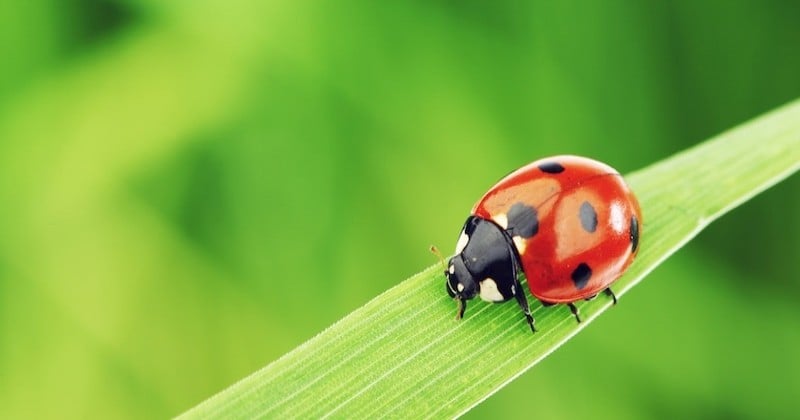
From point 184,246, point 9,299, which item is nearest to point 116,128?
point 184,246

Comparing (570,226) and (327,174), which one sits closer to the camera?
(570,226)

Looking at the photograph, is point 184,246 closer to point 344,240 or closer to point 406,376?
point 344,240

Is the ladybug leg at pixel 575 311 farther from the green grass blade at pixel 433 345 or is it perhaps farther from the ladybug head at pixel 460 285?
the ladybug head at pixel 460 285

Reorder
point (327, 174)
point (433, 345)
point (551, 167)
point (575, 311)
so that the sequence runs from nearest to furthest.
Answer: point (433, 345)
point (575, 311)
point (551, 167)
point (327, 174)

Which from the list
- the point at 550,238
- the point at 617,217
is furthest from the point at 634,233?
the point at 550,238

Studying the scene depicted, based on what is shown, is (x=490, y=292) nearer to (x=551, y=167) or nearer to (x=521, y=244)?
(x=521, y=244)

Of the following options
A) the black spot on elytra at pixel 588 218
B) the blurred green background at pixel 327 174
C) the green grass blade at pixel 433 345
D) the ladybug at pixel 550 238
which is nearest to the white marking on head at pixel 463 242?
the ladybug at pixel 550 238
